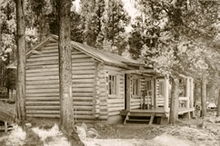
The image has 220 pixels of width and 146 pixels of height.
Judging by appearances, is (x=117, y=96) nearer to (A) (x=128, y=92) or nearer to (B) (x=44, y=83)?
(A) (x=128, y=92)

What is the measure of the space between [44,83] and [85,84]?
10.1 ft

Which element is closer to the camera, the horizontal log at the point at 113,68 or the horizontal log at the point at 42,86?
the horizontal log at the point at 113,68

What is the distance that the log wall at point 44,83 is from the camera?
1895 centimetres

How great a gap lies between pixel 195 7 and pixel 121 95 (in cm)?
787

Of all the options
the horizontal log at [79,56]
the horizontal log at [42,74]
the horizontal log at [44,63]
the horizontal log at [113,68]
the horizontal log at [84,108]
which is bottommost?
the horizontal log at [84,108]

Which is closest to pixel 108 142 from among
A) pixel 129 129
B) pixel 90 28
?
pixel 129 129

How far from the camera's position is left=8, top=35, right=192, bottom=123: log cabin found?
17562 mm

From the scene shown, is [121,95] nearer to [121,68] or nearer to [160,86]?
[121,68]

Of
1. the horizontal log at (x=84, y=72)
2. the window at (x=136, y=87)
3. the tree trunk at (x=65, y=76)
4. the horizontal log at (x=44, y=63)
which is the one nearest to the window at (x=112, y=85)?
the horizontal log at (x=84, y=72)

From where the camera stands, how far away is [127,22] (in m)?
40.6

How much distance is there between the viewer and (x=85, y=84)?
1802 centimetres

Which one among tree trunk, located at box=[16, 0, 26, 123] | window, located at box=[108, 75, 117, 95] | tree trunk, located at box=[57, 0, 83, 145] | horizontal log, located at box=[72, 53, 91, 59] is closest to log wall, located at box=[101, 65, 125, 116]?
window, located at box=[108, 75, 117, 95]

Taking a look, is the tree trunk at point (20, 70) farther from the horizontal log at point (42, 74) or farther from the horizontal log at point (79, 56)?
the horizontal log at point (42, 74)

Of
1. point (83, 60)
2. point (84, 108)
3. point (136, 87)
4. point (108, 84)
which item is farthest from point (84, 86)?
point (136, 87)
